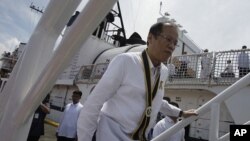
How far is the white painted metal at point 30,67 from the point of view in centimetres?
117

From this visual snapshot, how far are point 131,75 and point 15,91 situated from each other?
62cm

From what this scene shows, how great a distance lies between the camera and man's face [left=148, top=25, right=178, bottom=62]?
1.65m

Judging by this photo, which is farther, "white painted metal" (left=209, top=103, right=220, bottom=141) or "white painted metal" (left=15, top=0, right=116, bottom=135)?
"white painted metal" (left=209, top=103, right=220, bottom=141)

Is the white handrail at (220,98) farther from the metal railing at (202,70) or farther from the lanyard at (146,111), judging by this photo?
the metal railing at (202,70)

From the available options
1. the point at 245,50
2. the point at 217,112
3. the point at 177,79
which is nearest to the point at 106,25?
the point at 177,79

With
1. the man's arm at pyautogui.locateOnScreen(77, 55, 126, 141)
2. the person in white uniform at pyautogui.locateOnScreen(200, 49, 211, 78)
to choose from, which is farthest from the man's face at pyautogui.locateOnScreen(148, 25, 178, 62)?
the person in white uniform at pyautogui.locateOnScreen(200, 49, 211, 78)

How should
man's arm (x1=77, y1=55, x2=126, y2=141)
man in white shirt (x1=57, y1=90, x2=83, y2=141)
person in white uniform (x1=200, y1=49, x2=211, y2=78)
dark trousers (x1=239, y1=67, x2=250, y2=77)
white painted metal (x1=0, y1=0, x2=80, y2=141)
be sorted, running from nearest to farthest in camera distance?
white painted metal (x1=0, y1=0, x2=80, y2=141) < man's arm (x1=77, y1=55, x2=126, y2=141) < man in white shirt (x1=57, y1=90, x2=83, y2=141) < dark trousers (x1=239, y1=67, x2=250, y2=77) < person in white uniform (x1=200, y1=49, x2=211, y2=78)

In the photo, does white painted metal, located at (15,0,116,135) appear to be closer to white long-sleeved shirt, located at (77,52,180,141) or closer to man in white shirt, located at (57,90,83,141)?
white long-sleeved shirt, located at (77,52,180,141)

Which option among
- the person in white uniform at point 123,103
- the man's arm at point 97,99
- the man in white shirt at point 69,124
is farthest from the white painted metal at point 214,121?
the man in white shirt at point 69,124

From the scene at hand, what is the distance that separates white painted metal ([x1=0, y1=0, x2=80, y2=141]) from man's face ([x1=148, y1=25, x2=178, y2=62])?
2.05 feet

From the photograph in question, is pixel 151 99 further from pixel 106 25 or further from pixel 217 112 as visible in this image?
pixel 106 25

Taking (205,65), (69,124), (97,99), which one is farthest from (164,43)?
(205,65)

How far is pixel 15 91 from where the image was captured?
1204 millimetres

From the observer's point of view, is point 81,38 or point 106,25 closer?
point 81,38
